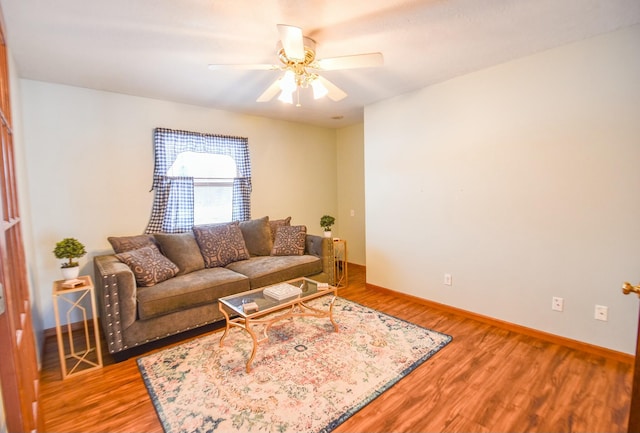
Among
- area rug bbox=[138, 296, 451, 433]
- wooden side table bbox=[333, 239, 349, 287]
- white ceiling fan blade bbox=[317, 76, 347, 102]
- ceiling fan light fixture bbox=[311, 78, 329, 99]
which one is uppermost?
white ceiling fan blade bbox=[317, 76, 347, 102]

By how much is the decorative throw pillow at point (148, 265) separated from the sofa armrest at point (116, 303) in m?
0.22

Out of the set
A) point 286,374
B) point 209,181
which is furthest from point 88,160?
A: point 286,374

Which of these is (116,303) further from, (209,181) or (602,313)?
(602,313)

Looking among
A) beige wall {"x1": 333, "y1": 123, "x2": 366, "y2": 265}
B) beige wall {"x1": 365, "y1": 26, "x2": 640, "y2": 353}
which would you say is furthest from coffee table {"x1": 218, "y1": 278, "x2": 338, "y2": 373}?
beige wall {"x1": 333, "y1": 123, "x2": 366, "y2": 265}

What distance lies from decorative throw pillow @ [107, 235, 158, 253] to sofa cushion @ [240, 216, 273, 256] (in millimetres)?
1056

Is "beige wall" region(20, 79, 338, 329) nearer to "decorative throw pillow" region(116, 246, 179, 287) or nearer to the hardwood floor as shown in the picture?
"decorative throw pillow" region(116, 246, 179, 287)

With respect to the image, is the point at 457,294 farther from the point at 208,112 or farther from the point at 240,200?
the point at 208,112

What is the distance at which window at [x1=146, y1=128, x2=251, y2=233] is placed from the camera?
10.9ft

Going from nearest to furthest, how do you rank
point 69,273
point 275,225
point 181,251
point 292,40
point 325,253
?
1. point 292,40
2. point 69,273
3. point 181,251
4. point 325,253
5. point 275,225

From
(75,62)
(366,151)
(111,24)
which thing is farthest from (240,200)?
(111,24)

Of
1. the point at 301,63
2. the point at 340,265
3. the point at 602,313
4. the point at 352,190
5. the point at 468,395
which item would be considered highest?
the point at 301,63

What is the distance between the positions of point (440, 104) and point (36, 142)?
13.1 ft

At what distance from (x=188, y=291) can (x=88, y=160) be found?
5.78 feet

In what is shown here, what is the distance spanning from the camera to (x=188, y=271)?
9.75 feet
